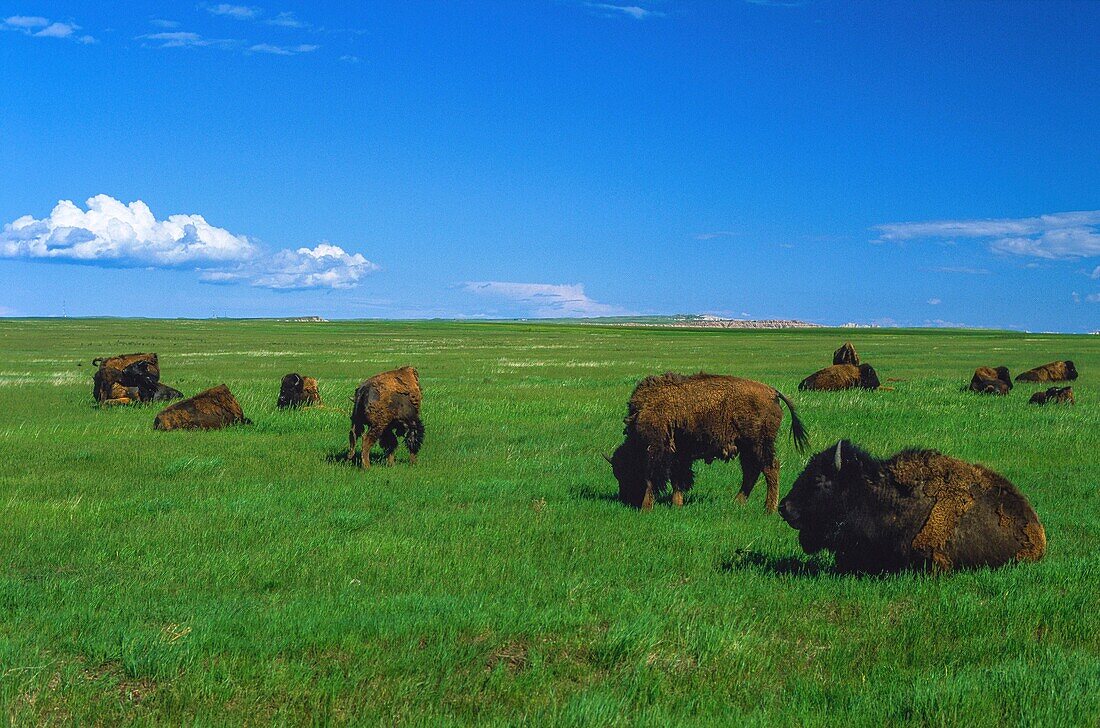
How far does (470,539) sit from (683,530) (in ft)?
8.57

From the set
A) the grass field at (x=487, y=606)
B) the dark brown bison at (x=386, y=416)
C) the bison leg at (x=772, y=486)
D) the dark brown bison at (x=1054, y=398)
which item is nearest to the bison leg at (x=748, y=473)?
the bison leg at (x=772, y=486)

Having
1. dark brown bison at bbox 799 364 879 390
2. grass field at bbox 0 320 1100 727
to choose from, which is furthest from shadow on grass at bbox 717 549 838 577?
dark brown bison at bbox 799 364 879 390

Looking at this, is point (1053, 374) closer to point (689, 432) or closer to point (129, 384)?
point (689, 432)

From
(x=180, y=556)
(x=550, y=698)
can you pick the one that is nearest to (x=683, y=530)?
(x=550, y=698)

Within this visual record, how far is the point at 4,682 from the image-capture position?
496 centimetres

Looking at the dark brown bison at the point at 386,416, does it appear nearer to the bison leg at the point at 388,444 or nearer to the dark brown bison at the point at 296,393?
the bison leg at the point at 388,444

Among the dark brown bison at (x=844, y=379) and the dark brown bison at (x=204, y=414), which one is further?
the dark brown bison at (x=844, y=379)

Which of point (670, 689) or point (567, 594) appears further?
point (567, 594)

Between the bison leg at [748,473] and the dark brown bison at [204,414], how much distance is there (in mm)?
13036

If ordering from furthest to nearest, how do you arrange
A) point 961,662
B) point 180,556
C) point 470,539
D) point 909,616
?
point 470,539 → point 180,556 → point 909,616 → point 961,662

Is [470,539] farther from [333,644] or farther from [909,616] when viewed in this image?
[909,616]

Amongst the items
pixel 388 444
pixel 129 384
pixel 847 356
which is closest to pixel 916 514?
pixel 388 444

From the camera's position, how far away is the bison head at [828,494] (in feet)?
25.6

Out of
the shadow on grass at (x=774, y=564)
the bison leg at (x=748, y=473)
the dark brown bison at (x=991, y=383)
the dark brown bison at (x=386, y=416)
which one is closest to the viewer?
the shadow on grass at (x=774, y=564)
